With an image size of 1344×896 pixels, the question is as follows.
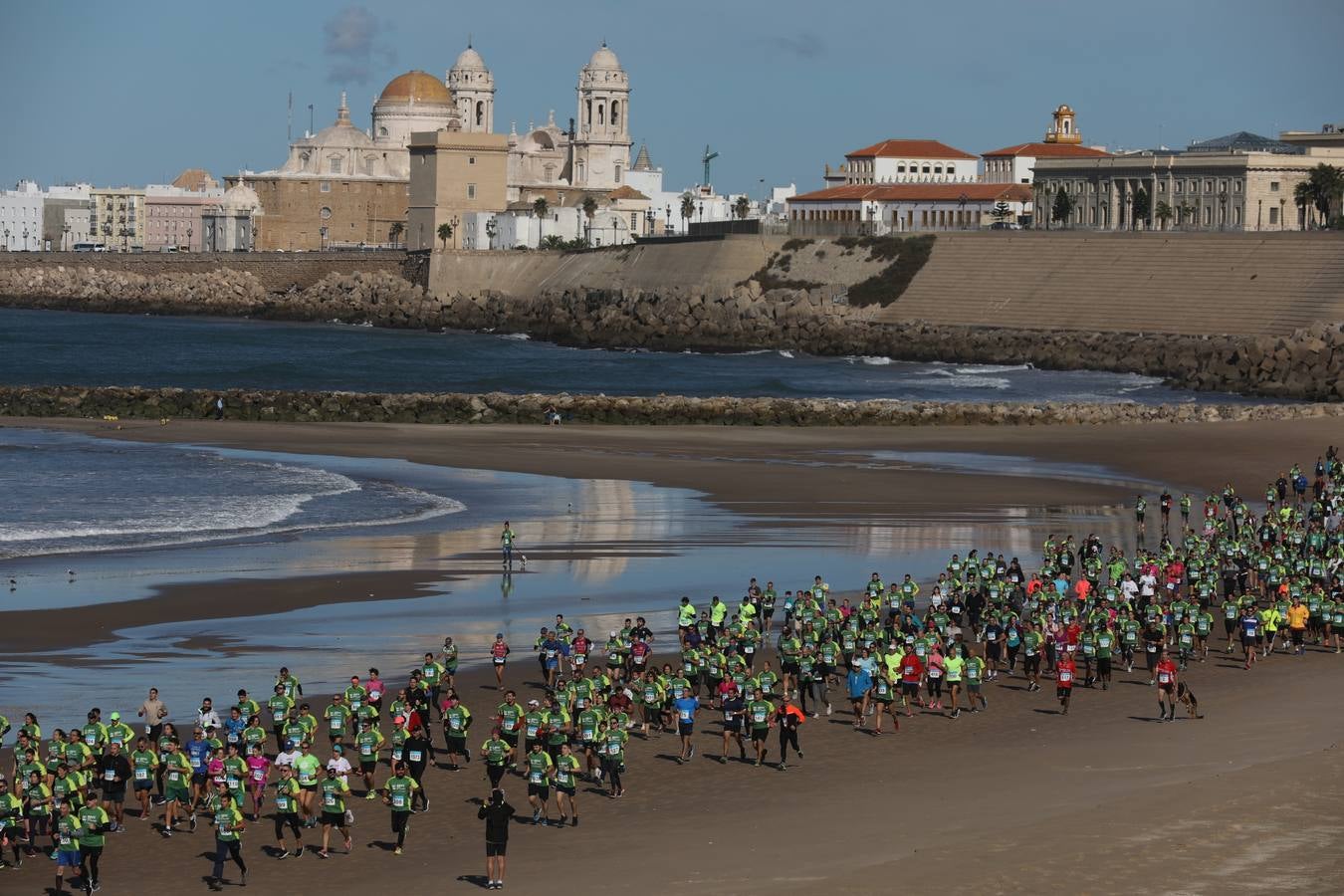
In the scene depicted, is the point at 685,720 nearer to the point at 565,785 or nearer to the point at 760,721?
the point at 760,721

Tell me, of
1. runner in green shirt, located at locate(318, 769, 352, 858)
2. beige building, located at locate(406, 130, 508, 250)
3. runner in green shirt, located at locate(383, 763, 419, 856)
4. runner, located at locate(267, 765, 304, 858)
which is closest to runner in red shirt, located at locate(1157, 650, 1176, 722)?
runner in green shirt, located at locate(383, 763, 419, 856)

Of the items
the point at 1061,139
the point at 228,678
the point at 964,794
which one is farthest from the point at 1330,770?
the point at 1061,139

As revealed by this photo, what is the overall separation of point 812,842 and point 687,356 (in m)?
84.8

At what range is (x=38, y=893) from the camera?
1598 centimetres

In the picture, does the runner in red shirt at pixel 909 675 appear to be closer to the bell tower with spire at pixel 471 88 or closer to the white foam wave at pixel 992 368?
the white foam wave at pixel 992 368

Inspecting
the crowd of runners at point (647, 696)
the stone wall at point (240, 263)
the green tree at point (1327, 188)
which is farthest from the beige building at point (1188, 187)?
the crowd of runners at point (647, 696)

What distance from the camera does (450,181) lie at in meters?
145

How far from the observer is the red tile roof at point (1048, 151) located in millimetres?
136525

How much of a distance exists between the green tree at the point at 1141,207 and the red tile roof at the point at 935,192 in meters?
15.3

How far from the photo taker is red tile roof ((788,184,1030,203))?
13425 centimetres

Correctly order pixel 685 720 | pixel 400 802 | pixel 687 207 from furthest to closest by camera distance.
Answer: pixel 687 207, pixel 685 720, pixel 400 802

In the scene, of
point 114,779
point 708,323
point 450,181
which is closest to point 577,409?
point 114,779

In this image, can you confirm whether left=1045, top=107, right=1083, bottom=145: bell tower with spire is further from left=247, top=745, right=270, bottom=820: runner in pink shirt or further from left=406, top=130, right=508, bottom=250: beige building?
left=247, top=745, right=270, bottom=820: runner in pink shirt

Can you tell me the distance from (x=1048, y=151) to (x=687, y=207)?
28270 millimetres
